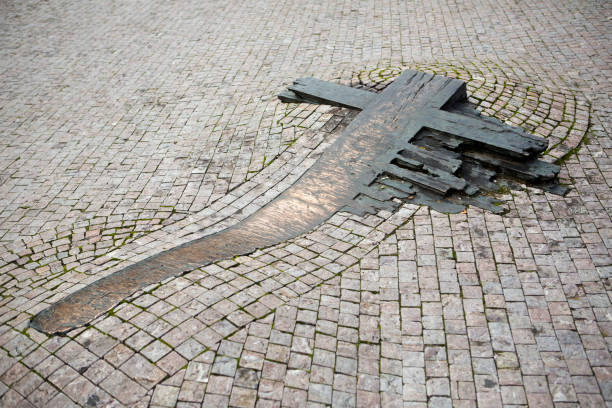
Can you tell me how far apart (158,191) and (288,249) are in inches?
95.1

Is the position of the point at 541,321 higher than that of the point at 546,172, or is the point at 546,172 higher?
the point at 546,172

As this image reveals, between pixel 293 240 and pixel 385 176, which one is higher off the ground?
pixel 385 176

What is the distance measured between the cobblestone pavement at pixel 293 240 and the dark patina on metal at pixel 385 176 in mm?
205

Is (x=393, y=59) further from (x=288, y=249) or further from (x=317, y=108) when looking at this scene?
(x=288, y=249)

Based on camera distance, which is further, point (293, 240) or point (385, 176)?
point (385, 176)

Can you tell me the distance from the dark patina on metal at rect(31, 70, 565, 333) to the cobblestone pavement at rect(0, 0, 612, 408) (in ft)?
0.67

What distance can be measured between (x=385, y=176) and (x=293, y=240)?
1485mm

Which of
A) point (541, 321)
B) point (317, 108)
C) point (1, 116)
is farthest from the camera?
point (1, 116)

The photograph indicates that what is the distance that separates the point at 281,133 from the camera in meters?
6.91

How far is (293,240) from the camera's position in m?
5.06

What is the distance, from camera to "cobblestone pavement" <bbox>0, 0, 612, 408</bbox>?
12.0 ft

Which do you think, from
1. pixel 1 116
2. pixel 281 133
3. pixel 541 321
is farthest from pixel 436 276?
pixel 1 116

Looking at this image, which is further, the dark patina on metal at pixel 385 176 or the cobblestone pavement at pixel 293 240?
the dark patina on metal at pixel 385 176

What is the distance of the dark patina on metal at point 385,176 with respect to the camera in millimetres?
4875
